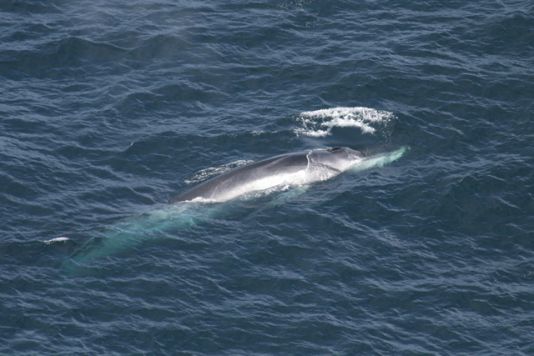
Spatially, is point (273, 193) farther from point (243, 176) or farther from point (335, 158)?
point (335, 158)

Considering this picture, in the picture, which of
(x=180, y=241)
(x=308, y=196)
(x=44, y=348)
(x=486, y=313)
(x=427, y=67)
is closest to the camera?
(x=44, y=348)

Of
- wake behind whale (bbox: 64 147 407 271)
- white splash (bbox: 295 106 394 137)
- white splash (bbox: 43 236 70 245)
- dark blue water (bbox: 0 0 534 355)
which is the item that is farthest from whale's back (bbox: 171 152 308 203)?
white splash (bbox: 43 236 70 245)

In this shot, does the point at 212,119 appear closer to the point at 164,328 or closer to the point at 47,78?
the point at 47,78

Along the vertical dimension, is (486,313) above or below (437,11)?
below

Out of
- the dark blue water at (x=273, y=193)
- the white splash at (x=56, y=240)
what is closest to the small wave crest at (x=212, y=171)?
the dark blue water at (x=273, y=193)

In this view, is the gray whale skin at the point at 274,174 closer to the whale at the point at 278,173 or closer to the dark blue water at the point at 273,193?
the whale at the point at 278,173

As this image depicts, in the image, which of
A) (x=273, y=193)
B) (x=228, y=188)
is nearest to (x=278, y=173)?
(x=273, y=193)

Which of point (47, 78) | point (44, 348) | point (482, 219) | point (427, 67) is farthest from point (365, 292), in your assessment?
point (47, 78)
